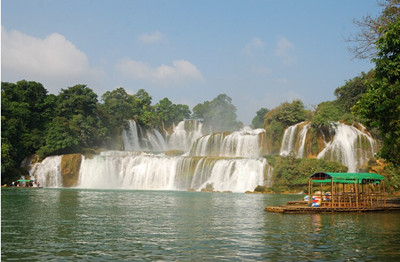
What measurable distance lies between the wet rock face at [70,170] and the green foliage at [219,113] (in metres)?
44.8

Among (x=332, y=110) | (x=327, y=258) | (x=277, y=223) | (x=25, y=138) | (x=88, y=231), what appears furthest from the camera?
(x=25, y=138)

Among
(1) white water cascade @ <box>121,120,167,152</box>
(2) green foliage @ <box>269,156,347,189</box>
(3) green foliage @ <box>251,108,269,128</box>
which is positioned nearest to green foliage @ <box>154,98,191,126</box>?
(1) white water cascade @ <box>121,120,167,152</box>

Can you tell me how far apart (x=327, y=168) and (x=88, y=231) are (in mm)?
30181

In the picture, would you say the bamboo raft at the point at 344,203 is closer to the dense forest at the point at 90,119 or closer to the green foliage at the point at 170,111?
the dense forest at the point at 90,119

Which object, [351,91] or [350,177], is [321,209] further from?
[351,91]

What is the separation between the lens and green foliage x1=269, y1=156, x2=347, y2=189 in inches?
1571

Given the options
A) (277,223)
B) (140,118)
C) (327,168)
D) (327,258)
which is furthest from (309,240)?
(140,118)

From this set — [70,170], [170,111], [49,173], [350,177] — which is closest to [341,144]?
[350,177]

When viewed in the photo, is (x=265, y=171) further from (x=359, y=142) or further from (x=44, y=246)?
(x=44, y=246)

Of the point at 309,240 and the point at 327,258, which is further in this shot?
the point at 309,240

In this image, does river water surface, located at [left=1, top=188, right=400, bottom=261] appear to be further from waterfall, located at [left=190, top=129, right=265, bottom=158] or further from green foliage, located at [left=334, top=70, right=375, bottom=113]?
green foliage, located at [left=334, top=70, right=375, bottom=113]

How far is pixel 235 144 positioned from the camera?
165 ft

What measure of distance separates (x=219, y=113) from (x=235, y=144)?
155 ft

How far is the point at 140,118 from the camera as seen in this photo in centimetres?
7406
